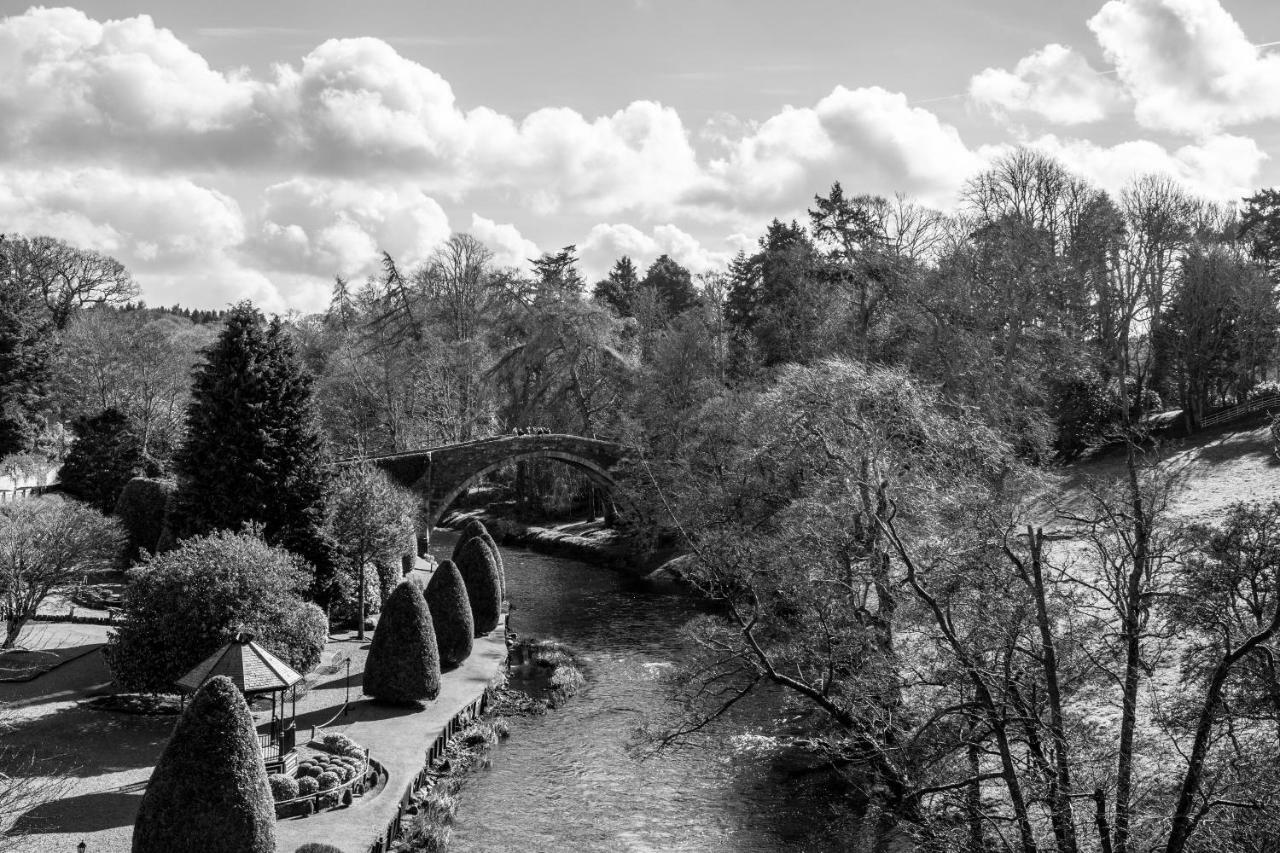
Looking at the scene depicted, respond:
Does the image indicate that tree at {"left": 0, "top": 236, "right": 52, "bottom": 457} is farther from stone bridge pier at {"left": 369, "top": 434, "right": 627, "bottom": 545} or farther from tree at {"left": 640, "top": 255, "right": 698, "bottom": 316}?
tree at {"left": 640, "top": 255, "right": 698, "bottom": 316}

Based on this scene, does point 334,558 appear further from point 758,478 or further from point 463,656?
point 758,478

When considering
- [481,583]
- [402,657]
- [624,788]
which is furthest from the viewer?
[481,583]

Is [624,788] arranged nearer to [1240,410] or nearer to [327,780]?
[327,780]

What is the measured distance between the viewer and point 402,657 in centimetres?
2503

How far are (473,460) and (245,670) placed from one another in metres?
32.7

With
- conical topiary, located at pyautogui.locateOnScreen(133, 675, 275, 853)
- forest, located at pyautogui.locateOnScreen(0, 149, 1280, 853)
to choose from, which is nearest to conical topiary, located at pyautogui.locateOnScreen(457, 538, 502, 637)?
forest, located at pyautogui.locateOnScreen(0, 149, 1280, 853)

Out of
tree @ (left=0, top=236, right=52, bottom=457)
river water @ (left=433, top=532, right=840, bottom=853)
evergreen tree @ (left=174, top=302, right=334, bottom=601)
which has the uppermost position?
tree @ (left=0, top=236, right=52, bottom=457)

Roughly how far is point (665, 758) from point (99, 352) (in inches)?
2055

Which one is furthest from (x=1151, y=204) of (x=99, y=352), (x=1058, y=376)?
(x=99, y=352)

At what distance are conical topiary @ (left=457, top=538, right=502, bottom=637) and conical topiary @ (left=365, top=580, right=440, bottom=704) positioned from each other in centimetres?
982

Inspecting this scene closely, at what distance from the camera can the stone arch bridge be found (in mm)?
49656

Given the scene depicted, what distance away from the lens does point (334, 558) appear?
107 ft

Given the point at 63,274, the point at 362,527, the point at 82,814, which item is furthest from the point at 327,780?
the point at 63,274

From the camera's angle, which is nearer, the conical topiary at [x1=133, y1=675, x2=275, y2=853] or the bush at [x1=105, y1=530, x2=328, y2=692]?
the conical topiary at [x1=133, y1=675, x2=275, y2=853]
